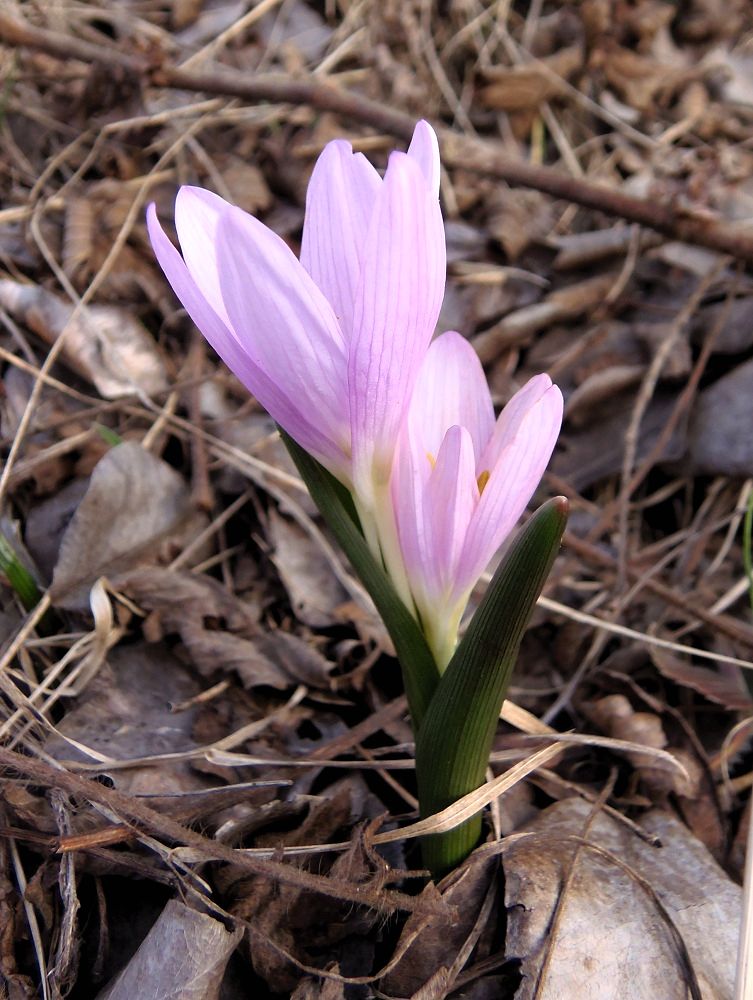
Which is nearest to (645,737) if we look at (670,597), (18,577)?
(670,597)

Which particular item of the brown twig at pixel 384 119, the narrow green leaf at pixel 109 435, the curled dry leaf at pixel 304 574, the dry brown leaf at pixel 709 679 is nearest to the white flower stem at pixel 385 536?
the curled dry leaf at pixel 304 574

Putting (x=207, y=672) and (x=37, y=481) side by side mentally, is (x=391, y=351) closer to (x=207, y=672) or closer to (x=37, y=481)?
(x=207, y=672)

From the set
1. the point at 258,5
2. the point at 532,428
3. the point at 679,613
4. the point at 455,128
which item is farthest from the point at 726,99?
the point at 532,428

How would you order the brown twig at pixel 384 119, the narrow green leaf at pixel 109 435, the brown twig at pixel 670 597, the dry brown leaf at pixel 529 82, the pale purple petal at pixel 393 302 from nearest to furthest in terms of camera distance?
the pale purple petal at pixel 393 302, the brown twig at pixel 670 597, the narrow green leaf at pixel 109 435, the brown twig at pixel 384 119, the dry brown leaf at pixel 529 82

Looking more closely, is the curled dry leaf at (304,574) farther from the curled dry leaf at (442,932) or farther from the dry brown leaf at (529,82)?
the dry brown leaf at (529,82)

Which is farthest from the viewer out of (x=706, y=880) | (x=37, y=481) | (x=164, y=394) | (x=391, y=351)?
(x=164, y=394)

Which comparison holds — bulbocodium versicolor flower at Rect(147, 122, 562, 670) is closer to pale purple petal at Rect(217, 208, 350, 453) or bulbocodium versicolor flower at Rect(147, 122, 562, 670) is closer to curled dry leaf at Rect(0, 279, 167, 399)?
pale purple petal at Rect(217, 208, 350, 453)
